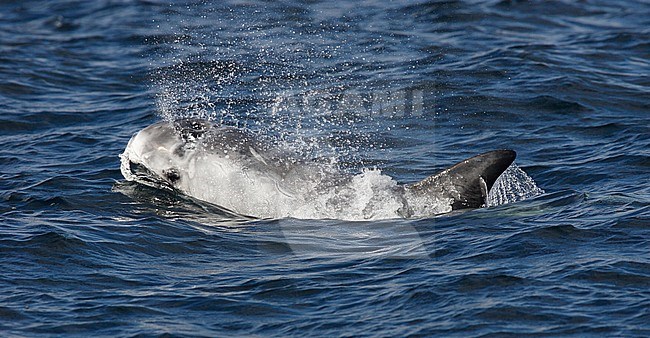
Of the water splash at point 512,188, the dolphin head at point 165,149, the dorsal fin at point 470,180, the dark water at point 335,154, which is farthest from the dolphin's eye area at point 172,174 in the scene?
the water splash at point 512,188

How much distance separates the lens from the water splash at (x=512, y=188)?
1301 cm

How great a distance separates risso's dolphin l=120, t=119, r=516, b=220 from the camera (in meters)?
12.5

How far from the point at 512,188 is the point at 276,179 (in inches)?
113

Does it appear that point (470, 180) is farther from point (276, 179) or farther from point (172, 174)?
point (172, 174)

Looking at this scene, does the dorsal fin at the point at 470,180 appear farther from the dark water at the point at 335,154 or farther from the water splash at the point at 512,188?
the water splash at the point at 512,188

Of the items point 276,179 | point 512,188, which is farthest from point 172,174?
point 512,188

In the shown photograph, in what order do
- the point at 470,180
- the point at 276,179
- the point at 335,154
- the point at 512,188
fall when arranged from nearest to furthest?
the point at 470,180
the point at 276,179
the point at 512,188
the point at 335,154

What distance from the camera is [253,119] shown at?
1816cm

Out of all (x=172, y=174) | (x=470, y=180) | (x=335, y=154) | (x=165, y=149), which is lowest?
(x=335, y=154)

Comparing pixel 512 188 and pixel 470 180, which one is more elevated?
pixel 470 180

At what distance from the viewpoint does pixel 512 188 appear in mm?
13586

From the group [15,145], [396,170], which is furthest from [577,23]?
[15,145]

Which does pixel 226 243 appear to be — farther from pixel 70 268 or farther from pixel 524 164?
pixel 524 164

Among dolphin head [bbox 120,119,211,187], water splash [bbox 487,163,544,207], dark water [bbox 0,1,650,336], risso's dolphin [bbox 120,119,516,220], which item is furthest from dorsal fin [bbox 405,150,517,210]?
dolphin head [bbox 120,119,211,187]
